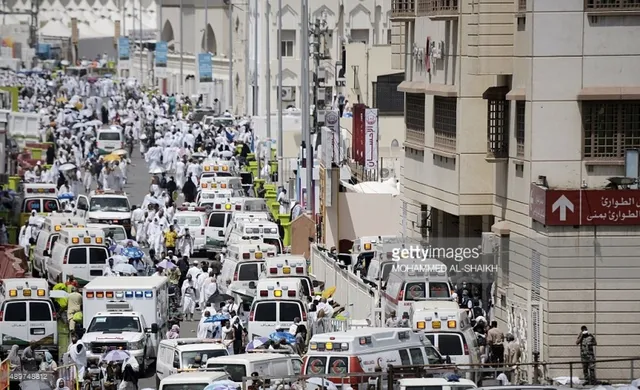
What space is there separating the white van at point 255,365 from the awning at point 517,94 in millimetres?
7666

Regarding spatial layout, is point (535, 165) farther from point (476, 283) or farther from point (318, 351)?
point (318, 351)

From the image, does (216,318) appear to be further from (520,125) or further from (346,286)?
(520,125)

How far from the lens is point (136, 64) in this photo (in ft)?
461

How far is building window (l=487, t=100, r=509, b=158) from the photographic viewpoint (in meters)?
33.2

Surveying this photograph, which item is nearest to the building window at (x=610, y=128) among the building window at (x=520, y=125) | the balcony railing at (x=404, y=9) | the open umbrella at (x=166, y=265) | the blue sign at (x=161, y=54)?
the building window at (x=520, y=125)

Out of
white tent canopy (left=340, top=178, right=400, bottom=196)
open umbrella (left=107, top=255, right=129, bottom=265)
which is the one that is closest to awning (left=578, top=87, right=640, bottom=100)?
open umbrella (left=107, top=255, right=129, bottom=265)

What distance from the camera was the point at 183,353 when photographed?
26.2 metres

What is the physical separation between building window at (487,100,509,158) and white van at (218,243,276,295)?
532 cm

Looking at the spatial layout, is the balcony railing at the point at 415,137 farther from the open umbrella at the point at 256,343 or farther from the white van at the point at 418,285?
the open umbrella at the point at 256,343

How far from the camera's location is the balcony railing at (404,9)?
129ft

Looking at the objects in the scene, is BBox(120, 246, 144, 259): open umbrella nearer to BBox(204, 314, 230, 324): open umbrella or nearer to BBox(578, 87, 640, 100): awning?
BBox(204, 314, 230, 324): open umbrella

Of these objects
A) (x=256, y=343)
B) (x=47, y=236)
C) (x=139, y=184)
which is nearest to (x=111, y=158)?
(x=139, y=184)

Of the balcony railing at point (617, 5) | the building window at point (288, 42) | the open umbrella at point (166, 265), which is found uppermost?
the balcony railing at point (617, 5)

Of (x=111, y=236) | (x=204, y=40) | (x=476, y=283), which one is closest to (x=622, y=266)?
(x=476, y=283)
